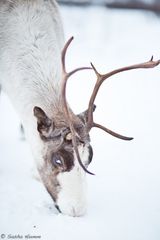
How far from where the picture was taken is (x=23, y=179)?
3.35m

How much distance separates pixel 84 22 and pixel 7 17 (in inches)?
146

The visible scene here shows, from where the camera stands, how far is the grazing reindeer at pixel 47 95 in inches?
104

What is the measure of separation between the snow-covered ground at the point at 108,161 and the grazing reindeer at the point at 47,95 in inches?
8.0

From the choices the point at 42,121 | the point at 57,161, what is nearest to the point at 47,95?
the point at 42,121

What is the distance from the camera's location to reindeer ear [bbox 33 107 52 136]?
106 inches

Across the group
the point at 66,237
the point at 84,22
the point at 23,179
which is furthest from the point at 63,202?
the point at 84,22

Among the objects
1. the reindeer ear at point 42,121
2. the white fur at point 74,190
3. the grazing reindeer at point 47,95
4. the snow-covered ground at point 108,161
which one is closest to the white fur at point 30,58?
the grazing reindeer at point 47,95

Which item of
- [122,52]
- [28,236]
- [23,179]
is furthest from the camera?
[122,52]

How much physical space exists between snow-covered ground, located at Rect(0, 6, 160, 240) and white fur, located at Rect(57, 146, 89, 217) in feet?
0.24

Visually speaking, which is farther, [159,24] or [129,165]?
[159,24]

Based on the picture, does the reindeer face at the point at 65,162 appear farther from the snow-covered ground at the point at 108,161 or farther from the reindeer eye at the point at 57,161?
the snow-covered ground at the point at 108,161

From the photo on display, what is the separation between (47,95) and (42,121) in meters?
0.25

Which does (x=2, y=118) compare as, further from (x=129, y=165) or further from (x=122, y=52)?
(x=122, y=52)

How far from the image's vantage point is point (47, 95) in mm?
2924
